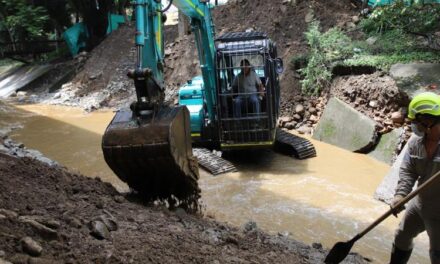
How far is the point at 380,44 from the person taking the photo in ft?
36.6

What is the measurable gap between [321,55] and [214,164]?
499 cm

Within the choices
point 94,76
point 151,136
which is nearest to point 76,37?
point 94,76

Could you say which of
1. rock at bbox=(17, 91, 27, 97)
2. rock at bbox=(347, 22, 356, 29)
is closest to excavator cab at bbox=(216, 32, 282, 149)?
rock at bbox=(347, 22, 356, 29)

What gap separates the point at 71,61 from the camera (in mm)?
19969

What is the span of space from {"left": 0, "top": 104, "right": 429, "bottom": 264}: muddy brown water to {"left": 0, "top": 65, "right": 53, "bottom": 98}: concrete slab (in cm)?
893

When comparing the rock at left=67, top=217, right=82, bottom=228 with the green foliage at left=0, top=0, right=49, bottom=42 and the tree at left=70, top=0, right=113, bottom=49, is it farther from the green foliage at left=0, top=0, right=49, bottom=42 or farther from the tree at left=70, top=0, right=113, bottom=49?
A: the green foliage at left=0, top=0, right=49, bottom=42

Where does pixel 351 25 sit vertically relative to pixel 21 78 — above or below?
above

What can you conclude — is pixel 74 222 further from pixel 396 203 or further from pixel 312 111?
pixel 312 111

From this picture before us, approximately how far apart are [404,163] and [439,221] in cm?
53

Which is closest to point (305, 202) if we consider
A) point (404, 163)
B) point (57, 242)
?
point (404, 163)

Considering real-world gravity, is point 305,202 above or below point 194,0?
below

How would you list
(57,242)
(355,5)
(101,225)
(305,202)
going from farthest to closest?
(355,5) < (305,202) < (101,225) < (57,242)

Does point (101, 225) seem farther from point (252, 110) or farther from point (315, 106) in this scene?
point (315, 106)

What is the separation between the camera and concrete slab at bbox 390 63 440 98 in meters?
8.62
